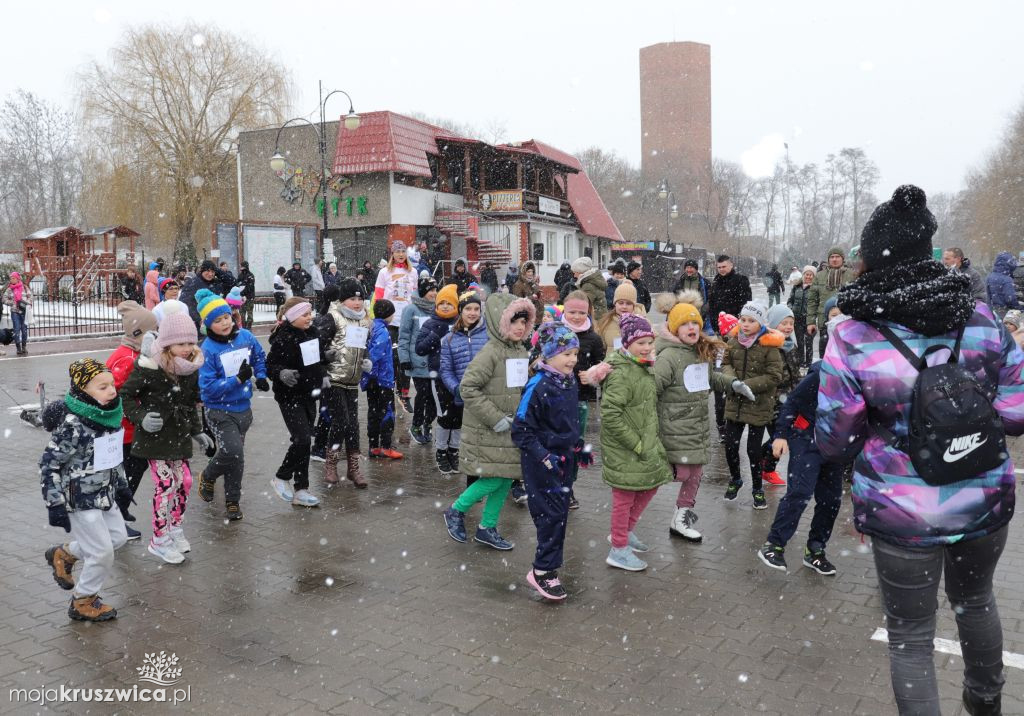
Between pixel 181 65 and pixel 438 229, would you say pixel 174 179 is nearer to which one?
pixel 181 65

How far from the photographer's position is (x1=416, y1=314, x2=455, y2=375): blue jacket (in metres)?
7.73

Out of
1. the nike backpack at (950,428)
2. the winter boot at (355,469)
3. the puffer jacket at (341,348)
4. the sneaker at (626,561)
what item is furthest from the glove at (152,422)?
the nike backpack at (950,428)

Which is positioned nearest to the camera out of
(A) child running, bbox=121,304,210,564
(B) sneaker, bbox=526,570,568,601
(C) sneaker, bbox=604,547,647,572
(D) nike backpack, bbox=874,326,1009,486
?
(D) nike backpack, bbox=874,326,1009,486

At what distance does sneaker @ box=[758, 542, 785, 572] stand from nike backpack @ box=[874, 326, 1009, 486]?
2.56 m

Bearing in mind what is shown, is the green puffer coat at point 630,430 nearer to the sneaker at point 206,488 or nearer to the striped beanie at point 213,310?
the striped beanie at point 213,310

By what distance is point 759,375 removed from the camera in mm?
6527

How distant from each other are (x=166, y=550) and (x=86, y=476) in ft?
3.73

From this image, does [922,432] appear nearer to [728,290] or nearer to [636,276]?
[728,290]

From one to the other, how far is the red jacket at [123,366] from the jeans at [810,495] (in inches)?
171

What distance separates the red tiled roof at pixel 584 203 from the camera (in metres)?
41.4

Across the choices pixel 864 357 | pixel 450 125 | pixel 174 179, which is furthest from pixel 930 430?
pixel 450 125

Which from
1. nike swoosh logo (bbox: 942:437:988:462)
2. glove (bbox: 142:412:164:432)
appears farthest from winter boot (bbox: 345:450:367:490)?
nike swoosh logo (bbox: 942:437:988:462)

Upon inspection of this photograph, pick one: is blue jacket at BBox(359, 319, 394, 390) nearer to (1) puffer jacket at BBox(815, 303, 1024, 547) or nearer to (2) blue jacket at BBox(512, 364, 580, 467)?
(2) blue jacket at BBox(512, 364, 580, 467)

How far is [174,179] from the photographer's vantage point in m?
37.5
